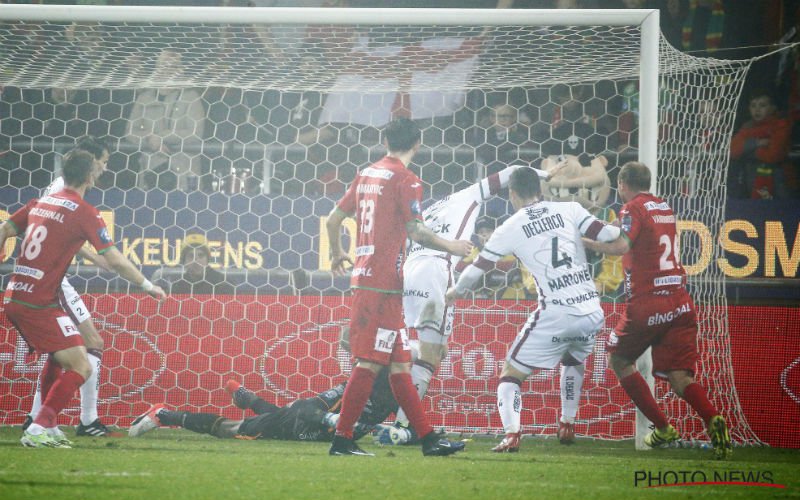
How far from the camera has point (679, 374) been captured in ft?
20.4

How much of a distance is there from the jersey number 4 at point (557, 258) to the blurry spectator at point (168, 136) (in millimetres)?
3717

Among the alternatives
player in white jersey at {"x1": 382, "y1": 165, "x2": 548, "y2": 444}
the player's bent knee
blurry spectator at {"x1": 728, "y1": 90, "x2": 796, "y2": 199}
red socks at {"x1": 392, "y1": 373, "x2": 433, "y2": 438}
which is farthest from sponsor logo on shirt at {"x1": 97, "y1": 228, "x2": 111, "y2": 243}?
blurry spectator at {"x1": 728, "y1": 90, "x2": 796, "y2": 199}

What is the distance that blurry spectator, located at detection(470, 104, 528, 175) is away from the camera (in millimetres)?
8672

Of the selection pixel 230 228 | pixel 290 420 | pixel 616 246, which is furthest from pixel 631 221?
pixel 230 228

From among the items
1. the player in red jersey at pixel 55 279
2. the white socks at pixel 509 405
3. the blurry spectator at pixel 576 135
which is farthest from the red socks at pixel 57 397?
the blurry spectator at pixel 576 135

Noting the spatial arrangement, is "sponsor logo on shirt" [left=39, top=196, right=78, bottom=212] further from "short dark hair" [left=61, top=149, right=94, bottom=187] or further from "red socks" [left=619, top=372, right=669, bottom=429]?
"red socks" [left=619, top=372, right=669, bottom=429]

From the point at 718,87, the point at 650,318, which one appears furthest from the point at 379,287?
the point at 718,87

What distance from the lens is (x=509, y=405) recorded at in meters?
6.11

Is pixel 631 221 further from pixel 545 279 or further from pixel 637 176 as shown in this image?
pixel 545 279

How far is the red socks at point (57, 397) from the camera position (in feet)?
18.5

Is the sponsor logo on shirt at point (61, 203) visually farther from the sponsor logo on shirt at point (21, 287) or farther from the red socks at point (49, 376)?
the red socks at point (49, 376)

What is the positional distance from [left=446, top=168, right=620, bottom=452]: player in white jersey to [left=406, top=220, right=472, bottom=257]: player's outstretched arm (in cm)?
65

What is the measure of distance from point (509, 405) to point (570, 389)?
2.35 ft

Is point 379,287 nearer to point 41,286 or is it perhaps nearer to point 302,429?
point 302,429
